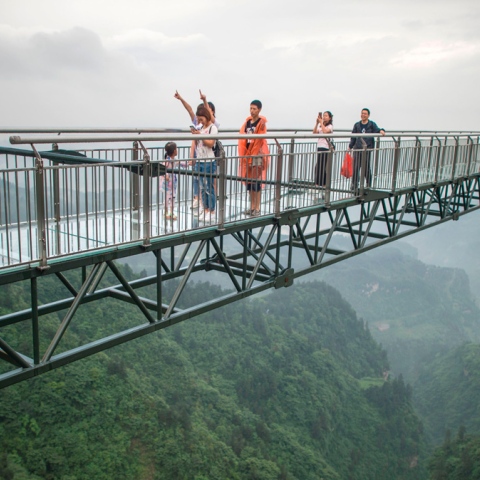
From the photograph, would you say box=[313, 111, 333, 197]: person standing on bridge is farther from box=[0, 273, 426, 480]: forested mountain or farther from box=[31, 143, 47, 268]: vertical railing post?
box=[0, 273, 426, 480]: forested mountain

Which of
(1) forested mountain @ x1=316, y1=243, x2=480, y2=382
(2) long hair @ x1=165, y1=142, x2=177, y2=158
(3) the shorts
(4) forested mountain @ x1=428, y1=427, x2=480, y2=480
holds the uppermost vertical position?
(2) long hair @ x1=165, y1=142, x2=177, y2=158

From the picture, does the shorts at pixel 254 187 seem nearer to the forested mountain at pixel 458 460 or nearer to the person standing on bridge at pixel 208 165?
the person standing on bridge at pixel 208 165

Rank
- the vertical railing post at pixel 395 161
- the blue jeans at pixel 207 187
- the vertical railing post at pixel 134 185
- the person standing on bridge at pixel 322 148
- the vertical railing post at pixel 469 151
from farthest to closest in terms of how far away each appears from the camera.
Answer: the vertical railing post at pixel 469 151 → the vertical railing post at pixel 395 161 → the person standing on bridge at pixel 322 148 → the vertical railing post at pixel 134 185 → the blue jeans at pixel 207 187

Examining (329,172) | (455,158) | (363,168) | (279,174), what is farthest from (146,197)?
(455,158)

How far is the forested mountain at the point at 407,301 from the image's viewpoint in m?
146

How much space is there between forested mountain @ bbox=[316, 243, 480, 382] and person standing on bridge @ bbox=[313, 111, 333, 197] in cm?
12903

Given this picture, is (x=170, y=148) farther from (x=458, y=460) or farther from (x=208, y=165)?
(x=458, y=460)

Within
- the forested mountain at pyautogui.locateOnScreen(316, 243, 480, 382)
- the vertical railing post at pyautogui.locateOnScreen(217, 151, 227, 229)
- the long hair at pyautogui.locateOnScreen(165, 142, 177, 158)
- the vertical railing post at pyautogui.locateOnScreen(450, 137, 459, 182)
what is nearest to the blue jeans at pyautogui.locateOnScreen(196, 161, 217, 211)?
the vertical railing post at pyautogui.locateOnScreen(217, 151, 227, 229)

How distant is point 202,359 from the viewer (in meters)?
74.4

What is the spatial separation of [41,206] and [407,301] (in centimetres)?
16578

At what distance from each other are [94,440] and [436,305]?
133m

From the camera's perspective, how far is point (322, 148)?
11680 mm

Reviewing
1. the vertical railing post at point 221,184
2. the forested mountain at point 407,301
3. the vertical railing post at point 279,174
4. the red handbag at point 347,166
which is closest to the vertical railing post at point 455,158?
the red handbag at point 347,166

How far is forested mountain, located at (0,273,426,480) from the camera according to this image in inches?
1790
